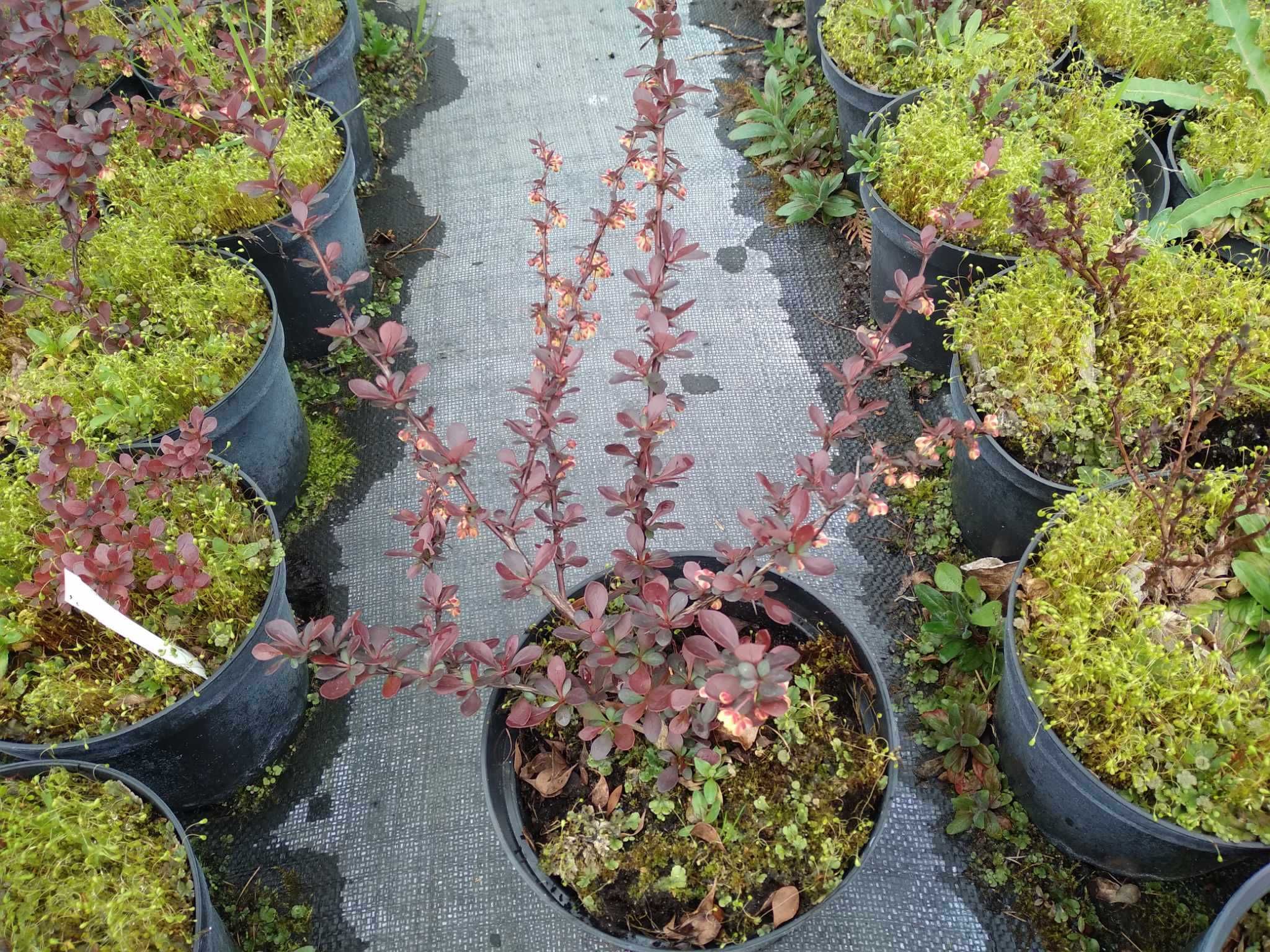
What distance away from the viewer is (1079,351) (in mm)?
2262

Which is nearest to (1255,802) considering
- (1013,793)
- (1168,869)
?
(1168,869)

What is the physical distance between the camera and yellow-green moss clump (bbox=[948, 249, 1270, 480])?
223 cm

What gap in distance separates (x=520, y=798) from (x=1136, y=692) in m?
1.36

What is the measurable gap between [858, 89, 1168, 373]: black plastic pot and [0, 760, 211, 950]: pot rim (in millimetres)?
2463

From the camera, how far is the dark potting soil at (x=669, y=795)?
69.0 inches

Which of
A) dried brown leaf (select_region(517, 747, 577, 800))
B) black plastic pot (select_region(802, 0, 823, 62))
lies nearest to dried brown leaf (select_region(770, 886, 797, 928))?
dried brown leaf (select_region(517, 747, 577, 800))

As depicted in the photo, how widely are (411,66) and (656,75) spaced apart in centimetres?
331

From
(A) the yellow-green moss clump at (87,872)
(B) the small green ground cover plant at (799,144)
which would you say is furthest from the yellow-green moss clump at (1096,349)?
(A) the yellow-green moss clump at (87,872)

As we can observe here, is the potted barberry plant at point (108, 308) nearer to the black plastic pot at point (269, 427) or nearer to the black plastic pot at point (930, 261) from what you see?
the black plastic pot at point (269, 427)

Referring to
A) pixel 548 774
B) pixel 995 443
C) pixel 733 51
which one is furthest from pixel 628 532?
pixel 733 51

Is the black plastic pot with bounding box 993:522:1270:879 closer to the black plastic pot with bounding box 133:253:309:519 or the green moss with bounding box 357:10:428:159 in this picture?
the black plastic pot with bounding box 133:253:309:519

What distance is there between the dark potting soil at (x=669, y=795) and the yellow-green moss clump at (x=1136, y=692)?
430mm

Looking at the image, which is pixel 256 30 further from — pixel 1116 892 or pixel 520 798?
pixel 1116 892

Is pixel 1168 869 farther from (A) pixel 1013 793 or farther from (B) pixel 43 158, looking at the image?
(B) pixel 43 158
